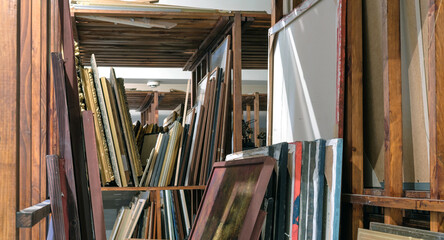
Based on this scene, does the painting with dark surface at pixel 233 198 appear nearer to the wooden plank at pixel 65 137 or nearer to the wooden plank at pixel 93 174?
the wooden plank at pixel 93 174

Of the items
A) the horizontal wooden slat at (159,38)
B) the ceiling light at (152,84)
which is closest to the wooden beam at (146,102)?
the ceiling light at (152,84)

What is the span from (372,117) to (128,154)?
2.00 m

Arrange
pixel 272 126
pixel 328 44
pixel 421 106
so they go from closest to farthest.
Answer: pixel 421 106 < pixel 328 44 < pixel 272 126

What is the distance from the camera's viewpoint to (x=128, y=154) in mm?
3553

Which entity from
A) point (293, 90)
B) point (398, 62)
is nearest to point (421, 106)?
point (398, 62)

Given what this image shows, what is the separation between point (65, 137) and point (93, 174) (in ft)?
1.02

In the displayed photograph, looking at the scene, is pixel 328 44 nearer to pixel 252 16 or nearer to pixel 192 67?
pixel 252 16

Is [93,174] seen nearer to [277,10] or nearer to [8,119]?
[8,119]

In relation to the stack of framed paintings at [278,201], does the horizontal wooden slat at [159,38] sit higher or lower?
higher

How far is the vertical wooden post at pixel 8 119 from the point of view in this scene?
1550 millimetres

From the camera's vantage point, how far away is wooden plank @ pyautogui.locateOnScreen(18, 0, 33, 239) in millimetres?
1748

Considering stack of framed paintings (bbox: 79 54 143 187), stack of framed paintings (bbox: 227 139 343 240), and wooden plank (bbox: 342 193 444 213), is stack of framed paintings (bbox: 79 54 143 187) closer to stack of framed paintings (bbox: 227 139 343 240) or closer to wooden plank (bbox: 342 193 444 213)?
stack of framed paintings (bbox: 227 139 343 240)

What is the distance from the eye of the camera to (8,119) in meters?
1.58

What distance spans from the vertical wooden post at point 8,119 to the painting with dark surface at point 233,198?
0.82 meters
